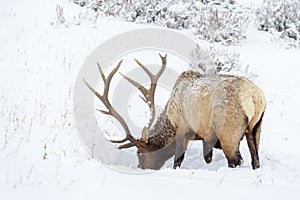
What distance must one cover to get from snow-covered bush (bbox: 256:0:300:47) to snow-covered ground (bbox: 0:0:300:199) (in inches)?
11.6

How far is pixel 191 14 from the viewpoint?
10.9 meters

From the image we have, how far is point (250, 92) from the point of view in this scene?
480cm

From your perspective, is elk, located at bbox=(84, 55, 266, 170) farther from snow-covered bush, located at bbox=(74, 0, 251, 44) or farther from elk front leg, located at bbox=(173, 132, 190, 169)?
snow-covered bush, located at bbox=(74, 0, 251, 44)

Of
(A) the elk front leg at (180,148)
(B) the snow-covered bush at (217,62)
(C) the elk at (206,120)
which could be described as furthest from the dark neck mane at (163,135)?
(B) the snow-covered bush at (217,62)

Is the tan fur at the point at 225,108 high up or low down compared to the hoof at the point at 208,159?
up

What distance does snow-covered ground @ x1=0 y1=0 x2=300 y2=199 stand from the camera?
10.8 ft

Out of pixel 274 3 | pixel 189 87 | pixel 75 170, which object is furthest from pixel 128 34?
pixel 75 170

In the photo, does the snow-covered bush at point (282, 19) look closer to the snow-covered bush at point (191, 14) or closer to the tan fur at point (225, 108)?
the snow-covered bush at point (191, 14)

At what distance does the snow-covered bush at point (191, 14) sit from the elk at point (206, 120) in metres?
4.13

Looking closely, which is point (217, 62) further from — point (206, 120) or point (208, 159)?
point (206, 120)

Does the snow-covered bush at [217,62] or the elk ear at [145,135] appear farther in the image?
the snow-covered bush at [217,62]

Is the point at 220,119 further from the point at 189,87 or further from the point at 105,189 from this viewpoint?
the point at 105,189

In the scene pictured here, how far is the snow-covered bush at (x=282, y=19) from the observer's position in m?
10.1

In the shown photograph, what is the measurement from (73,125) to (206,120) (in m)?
2.10
